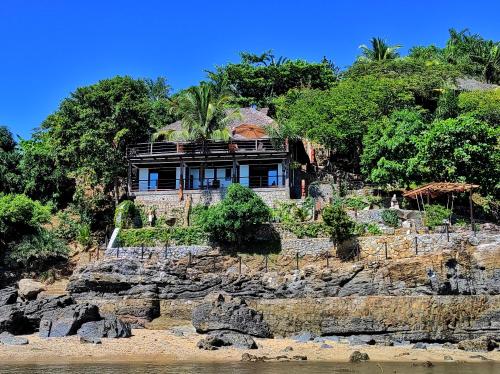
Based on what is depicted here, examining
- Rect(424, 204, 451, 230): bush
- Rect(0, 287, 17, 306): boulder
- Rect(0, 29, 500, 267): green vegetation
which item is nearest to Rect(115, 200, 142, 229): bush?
Answer: Rect(0, 29, 500, 267): green vegetation

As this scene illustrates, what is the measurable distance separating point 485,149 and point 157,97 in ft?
121

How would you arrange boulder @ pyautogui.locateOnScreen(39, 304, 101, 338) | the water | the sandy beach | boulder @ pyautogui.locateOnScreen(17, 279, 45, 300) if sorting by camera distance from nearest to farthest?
the water
the sandy beach
boulder @ pyautogui.locateOnScreen(39, 304, 101, 338)
boulder @ pyautogui.locateOnScreen(17, 279, 45, 300)

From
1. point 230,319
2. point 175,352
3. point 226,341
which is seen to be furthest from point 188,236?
point 175,352

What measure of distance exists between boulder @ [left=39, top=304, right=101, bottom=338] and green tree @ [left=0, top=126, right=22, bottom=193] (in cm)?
2250

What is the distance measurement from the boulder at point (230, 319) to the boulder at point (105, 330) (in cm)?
314

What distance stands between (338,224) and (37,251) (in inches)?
741

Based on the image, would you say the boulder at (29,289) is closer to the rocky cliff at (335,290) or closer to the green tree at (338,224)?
the rocky cliff at (335,290)

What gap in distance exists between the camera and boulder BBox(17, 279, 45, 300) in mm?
31766

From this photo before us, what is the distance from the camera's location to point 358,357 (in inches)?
821

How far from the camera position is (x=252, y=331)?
25.8 m

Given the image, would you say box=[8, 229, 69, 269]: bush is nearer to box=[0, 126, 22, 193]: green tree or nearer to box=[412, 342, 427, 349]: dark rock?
box=[0, 126, 22, 193]: green tree

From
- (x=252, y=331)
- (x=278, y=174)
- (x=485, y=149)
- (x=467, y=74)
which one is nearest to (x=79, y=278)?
(x=252, y=331)

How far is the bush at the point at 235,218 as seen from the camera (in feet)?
115

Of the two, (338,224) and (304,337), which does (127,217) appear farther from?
(304,337)
